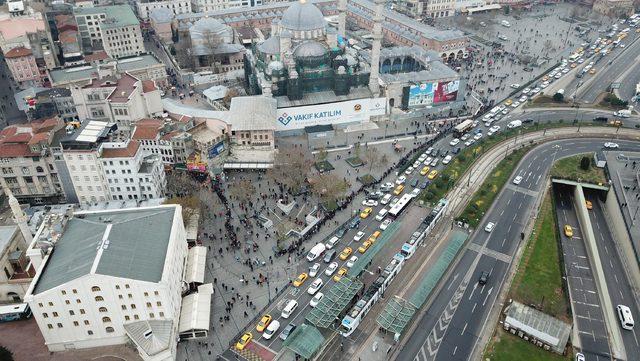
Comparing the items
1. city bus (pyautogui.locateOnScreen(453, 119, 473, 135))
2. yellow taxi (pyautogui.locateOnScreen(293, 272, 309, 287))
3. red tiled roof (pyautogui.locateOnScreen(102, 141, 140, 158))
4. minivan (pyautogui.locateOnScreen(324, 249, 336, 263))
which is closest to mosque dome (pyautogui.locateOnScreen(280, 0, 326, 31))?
city bus (pyautogui.locateOnScreen(453, 119, 473, 135))

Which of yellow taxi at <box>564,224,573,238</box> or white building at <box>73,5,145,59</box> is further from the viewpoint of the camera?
white building at <box>73,5,145,59</box>

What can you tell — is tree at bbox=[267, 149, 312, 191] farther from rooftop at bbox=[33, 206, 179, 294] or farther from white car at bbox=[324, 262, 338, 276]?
rooftop at bbox=[33, 206, 179, 294]

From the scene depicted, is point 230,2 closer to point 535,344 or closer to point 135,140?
point 135,140

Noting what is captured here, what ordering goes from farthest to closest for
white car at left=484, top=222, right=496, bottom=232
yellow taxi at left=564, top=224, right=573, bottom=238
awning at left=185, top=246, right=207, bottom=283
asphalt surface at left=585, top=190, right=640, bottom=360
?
yellow taxi at left=564, top=224, right=573, bottom=238, white car at left=484, top=222, right=496, bottom=232, awning at left=185, top=246, right=207, bottom=283, asphalt surface at left=585, top=190, right=640, bottom=360

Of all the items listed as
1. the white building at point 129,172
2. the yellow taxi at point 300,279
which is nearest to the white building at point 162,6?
the white building at point 129,172

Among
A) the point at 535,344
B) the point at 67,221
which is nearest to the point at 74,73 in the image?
the point at 67,221

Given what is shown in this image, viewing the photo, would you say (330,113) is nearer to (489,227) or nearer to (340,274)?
(489,227)
